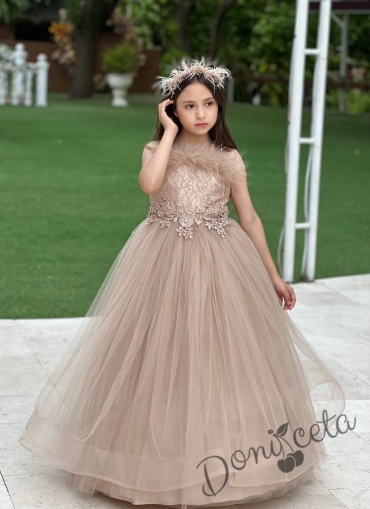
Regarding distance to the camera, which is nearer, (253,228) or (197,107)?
(197,107)

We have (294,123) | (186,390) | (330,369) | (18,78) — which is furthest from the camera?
(18,78)

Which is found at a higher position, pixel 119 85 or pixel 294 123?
pixel 119 85

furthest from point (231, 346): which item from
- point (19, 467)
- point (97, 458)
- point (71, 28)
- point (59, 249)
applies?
A: point (71, 28)

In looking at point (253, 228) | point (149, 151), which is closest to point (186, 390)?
point (253, 228)

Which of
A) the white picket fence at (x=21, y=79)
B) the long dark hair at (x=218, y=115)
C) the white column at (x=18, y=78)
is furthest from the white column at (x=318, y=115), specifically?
the white column at (x=18, y=78)

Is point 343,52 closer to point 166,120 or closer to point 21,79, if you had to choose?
point 21,79

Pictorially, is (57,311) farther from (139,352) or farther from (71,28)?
(71,28)

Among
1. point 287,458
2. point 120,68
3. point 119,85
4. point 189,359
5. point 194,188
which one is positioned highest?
point 120,68

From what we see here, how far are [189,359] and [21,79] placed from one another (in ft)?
61.4

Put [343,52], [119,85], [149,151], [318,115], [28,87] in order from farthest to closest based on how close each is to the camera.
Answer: [119,85]
[343,52]
[28,87]
[318,115]
[149,151]

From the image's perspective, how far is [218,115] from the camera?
3.63 meters

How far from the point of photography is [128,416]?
3.30 m

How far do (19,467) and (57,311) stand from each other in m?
2.56

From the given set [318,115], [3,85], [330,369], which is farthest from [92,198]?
[3,85]
